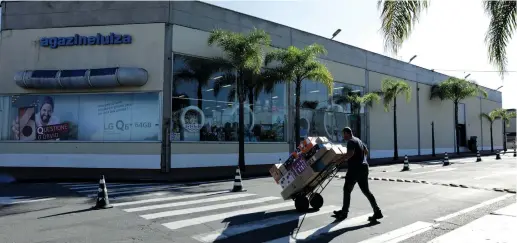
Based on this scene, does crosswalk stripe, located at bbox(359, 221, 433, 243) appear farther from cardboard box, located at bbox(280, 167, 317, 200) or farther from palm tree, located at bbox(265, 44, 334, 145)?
palm tree, located at bbox(265, 44, 334, 145)

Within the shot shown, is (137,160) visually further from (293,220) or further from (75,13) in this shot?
(293,220)

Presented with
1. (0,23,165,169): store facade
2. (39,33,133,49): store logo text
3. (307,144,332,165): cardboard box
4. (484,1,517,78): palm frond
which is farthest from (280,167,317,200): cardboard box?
(39,33,133,49): store logo text

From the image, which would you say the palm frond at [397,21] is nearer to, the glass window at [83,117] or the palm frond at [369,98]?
the glass window at [83,117]

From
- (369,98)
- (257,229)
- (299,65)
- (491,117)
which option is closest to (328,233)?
(257,229)

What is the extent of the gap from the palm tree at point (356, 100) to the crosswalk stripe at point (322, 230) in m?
21.3

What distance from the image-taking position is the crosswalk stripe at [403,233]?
237 inches

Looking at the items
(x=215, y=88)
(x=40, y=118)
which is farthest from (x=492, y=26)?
(x=40, y=118)

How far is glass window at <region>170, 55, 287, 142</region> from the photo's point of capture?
19891 mm

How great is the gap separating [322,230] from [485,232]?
2.63 m

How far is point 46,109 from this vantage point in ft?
65.5

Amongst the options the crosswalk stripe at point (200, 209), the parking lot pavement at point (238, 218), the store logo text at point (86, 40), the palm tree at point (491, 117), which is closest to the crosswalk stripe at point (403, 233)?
the parking lot pavement at point (238, 218)

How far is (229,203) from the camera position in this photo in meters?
9.32

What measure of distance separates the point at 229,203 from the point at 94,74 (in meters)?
12.7

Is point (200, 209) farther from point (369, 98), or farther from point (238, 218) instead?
point (369, 98)
